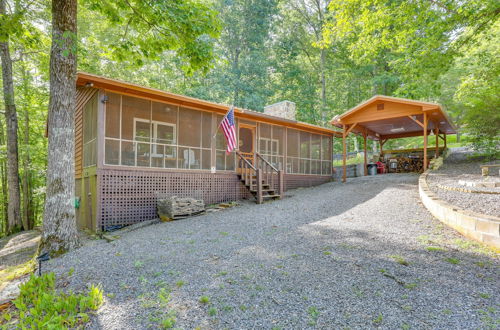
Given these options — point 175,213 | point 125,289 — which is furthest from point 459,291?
point 175,213

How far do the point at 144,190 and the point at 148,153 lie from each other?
1.07m

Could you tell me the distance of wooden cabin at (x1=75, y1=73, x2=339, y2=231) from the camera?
6.81 m

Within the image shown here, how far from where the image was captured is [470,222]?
3.69 meters

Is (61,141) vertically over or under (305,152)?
under

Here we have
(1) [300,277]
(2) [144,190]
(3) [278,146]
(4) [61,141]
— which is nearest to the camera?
(1) [300,277]

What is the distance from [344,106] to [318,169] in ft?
36.6

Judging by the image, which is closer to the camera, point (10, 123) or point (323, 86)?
point (10, 123)

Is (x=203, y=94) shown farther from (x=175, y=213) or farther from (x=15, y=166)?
(x=175, y=213)

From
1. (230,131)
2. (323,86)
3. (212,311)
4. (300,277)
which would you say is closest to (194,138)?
(230,131)

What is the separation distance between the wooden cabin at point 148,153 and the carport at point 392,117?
2808 mm

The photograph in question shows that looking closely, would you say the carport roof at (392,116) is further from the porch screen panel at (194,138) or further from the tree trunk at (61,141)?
the tree trunk at (61,141)

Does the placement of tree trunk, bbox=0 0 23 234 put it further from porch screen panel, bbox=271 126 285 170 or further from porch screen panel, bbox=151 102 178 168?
porch screen panel, bbox=271 126 285 170

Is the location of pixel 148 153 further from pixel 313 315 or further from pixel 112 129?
pixel 313 315

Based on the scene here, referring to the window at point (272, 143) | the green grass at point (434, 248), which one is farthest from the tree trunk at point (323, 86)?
the green grass at point (434, 248)
